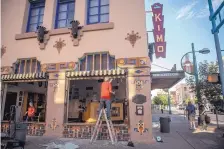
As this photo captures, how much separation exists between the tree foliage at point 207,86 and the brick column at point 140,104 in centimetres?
782

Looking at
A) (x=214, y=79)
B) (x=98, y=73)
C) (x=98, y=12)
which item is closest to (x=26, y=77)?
(x=98, y=73)

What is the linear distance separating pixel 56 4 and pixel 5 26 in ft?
11.4

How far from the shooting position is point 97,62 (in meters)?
8.45

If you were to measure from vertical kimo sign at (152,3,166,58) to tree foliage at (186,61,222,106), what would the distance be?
6.51m

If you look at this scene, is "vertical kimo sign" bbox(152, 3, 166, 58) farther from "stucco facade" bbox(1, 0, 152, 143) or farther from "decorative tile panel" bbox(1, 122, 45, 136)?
"decorative tile panel" bbox(1, 122, 45, 136)

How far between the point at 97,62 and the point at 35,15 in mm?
5409

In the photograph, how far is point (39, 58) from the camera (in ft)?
29.7

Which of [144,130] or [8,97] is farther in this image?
[8,97]

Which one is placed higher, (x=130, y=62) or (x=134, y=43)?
(x=134, y=43)

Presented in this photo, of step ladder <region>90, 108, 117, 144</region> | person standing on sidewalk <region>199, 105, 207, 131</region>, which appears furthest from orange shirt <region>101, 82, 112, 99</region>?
person standing on sidewalk <region>199, 105, 207, 131</region>

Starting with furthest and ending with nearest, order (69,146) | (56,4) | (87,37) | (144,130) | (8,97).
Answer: (8,97) < (56,4) < (87,37) < (144,130) < (69,146)

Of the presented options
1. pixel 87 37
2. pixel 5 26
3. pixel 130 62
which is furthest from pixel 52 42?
pixel 130 62

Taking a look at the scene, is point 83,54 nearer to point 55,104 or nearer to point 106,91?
point 106,91

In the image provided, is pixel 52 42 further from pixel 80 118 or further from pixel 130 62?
pixel 80 118
